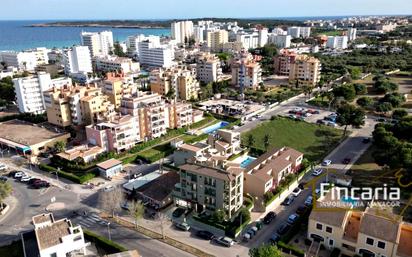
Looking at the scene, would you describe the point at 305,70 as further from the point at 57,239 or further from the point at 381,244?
the point at 57,239

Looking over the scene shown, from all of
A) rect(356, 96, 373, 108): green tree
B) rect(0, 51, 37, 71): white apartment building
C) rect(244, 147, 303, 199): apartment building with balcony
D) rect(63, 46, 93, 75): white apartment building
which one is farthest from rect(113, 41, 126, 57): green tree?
rect(244, 147, 303, 199): apartment building with balcony

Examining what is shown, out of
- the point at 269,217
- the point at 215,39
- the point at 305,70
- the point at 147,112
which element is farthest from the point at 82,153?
the point at 215,39

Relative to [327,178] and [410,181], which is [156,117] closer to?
[327,178]

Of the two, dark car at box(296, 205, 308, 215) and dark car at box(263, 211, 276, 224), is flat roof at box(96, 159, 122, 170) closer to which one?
dark car at box(263, 211, 276, 224)

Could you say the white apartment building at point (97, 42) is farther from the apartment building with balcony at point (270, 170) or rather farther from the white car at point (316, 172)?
the white car at point (316, 172)

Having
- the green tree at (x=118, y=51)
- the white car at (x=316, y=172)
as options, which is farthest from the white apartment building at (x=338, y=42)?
the white car at (x=316, y=172)

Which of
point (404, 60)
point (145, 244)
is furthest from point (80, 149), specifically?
point (404, 60)
